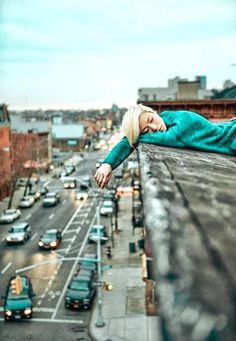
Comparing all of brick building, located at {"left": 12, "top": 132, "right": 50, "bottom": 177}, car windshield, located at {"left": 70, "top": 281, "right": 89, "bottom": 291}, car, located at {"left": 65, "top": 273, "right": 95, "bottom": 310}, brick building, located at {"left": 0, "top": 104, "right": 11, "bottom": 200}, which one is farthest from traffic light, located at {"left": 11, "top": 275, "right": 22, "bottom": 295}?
brick building, located at {"left": 12, "top": 132, "right": 50, "bottom": 177}

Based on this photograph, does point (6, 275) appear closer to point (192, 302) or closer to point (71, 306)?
point (71, 306)

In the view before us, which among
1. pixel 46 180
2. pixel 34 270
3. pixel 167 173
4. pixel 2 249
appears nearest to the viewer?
pixel 167 173

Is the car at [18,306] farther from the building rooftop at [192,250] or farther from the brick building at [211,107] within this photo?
the building rooftop at [192,250]

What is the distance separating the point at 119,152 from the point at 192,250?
9.56ft

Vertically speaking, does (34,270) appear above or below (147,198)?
below

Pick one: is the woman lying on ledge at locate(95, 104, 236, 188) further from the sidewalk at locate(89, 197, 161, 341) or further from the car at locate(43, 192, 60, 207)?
the car at locate(43, 192, 60, 207)

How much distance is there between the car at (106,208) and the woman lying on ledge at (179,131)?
1678 inches

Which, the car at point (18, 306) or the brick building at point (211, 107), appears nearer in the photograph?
the car at point (18, 306)

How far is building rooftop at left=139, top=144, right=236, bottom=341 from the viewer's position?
1.07 m

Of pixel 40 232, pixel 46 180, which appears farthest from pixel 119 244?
pixel 46 180

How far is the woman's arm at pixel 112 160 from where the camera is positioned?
4.25 m

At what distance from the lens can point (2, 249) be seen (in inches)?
1446

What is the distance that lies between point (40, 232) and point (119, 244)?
657 cm

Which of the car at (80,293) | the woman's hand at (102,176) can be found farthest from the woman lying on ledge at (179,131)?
the car at (80,293)
